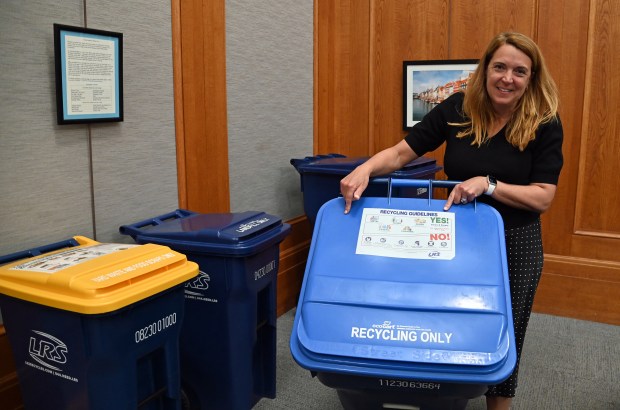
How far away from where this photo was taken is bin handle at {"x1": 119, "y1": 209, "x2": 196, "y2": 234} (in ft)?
7.20

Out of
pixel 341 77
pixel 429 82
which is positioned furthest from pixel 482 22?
pixel 341 77

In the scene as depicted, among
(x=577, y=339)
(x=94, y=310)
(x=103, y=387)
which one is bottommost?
(x=577, y=339)

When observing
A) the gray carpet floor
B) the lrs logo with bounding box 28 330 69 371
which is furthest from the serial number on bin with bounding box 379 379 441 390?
the gray carpet floor

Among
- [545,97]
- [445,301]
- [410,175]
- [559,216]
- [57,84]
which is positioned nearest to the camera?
[445,301]

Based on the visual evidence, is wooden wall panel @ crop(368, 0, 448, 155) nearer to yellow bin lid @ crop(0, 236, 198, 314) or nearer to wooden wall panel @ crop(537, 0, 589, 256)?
wooden wall panel @ crop(537, 0, 589, 256)

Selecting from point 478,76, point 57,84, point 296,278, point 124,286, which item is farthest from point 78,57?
point 296,278

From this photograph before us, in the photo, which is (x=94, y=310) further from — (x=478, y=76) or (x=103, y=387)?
(x=478, y=76)

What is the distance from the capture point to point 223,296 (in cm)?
208

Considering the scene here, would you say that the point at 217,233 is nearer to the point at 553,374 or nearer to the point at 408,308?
the point at 408,308

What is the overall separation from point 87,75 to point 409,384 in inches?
59.0

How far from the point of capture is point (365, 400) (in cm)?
144

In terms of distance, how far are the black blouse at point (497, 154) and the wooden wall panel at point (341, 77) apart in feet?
5.69

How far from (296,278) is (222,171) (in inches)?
36.4

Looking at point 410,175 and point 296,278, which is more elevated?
point 410,175
